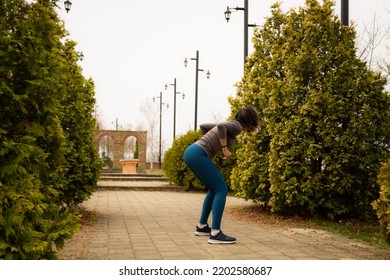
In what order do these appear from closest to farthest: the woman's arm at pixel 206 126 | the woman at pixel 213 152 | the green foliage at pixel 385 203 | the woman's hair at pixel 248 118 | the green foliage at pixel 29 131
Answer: the green foliage at pixel 29 131
the green foliage at pixel 385 203
the woman at pixel 213 152
the woman's hair at pixel 248 118
the woman's arm at pixel 206 126

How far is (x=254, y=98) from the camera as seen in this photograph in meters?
8.91

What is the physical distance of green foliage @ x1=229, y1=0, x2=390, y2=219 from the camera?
24.5ft

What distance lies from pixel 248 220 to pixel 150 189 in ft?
31.2

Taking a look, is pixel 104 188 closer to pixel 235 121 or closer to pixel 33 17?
pixel 235 121

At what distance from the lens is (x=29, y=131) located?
3418 mm

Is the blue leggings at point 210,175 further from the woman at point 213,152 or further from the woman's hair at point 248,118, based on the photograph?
the woman's hair at point 248,118

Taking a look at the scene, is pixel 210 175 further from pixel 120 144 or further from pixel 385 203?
pixel 120 144

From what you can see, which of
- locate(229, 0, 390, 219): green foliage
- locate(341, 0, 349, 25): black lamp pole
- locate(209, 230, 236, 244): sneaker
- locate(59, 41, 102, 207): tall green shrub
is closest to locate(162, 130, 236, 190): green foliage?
locate(229, 0, 390, 219): green foliage

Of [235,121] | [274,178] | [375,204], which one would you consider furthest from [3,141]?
[274,178]

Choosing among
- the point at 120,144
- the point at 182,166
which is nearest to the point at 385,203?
the point at 182,166

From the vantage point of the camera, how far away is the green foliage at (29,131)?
3186mm

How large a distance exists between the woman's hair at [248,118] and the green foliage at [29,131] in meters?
2.47

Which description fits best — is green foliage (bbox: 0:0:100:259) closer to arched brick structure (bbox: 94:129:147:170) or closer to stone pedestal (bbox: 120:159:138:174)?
stone pedestal (bbox: 120:159:138:174)

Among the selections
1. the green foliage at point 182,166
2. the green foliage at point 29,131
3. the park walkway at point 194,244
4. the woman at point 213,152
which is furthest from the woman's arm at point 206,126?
the green foliage at point 182,166
